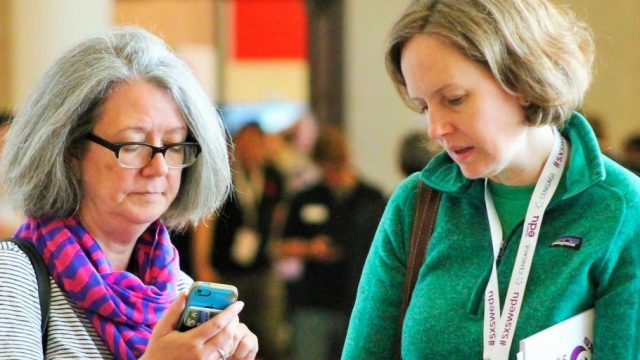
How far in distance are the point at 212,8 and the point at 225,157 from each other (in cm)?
1215

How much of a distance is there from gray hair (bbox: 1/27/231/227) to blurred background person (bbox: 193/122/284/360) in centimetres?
576

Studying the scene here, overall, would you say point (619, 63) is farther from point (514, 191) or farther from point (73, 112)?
point (73, 112)

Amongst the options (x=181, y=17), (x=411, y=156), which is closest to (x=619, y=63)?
(x=411, y=156)

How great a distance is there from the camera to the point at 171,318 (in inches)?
101

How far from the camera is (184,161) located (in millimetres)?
2846

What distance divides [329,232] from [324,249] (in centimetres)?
12

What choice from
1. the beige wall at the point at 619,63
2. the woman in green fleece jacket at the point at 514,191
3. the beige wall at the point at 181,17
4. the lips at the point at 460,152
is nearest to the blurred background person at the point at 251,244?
the beige wall at the point at 619,63

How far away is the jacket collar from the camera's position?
2.59 meters

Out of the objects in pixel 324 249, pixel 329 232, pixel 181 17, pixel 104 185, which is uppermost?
pixel 181 17

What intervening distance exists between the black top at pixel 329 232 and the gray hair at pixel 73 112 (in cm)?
534

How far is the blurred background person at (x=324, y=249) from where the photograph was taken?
8609 mm

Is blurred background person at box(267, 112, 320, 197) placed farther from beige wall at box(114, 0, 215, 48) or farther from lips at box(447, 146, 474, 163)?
lips at box(447, 146, 474, 163)

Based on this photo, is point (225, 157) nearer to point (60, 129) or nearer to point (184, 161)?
point (184, 161)

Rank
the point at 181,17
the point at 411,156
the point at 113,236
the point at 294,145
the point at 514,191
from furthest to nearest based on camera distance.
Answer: the point at 181,17 → the point at 294,145 → the point at 411,156 → the point at 113,236 → the point at 514,191
